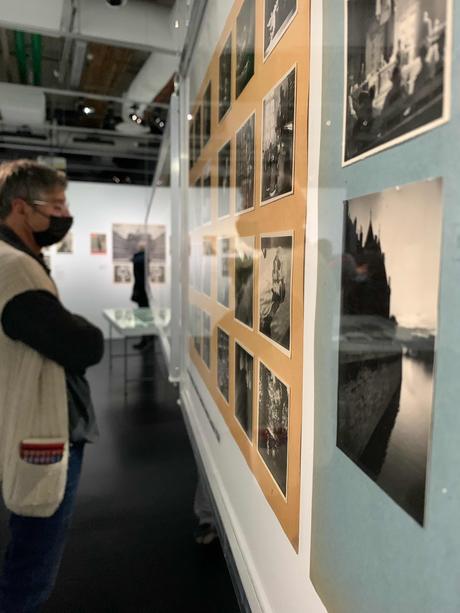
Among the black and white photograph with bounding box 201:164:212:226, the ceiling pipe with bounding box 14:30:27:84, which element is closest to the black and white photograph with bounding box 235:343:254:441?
the black and white photograph with bounding box 201:164:212:226

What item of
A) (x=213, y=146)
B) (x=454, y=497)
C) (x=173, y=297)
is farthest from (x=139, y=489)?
(x=454, y=497)

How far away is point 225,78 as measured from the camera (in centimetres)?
102

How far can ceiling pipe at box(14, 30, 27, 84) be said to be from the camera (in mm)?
3291

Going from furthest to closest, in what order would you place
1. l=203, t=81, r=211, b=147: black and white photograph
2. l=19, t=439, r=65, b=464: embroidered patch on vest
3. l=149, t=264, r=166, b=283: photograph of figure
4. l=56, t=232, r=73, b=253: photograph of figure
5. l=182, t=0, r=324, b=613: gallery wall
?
l=56, t=232, r=73, b=253: photograph of figure
l=149, t=264, r=166, b=283: photograph of figure
l=19, t=439, r=65, b=464: embroidered patch on vest
l=203, t=81, r=211, b=147: black and white photograph
l=182, t=0, r=324, b=613: gallery wall

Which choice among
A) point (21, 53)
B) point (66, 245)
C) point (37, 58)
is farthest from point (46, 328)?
point (66, 245)

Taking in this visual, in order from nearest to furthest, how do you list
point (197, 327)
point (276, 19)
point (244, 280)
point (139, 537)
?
point (276, 19)
point (244, 280)
point (197, 327)
point (139, 537)

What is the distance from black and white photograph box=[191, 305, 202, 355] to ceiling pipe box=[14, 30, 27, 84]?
2.93 m

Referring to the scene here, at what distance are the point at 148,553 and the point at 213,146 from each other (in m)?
2.07

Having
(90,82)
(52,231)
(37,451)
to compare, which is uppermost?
(90,82)

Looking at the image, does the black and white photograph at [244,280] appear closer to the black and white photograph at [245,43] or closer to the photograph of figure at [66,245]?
the black and white photograph at [245,43]

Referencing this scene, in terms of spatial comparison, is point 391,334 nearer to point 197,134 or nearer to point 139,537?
point 197,134

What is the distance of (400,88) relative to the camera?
36cm

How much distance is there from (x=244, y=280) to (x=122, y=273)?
7334 millimetres

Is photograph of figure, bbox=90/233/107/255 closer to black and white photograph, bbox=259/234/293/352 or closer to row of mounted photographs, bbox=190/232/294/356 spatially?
row of mounted photographs, bbox=190/232/294/356
